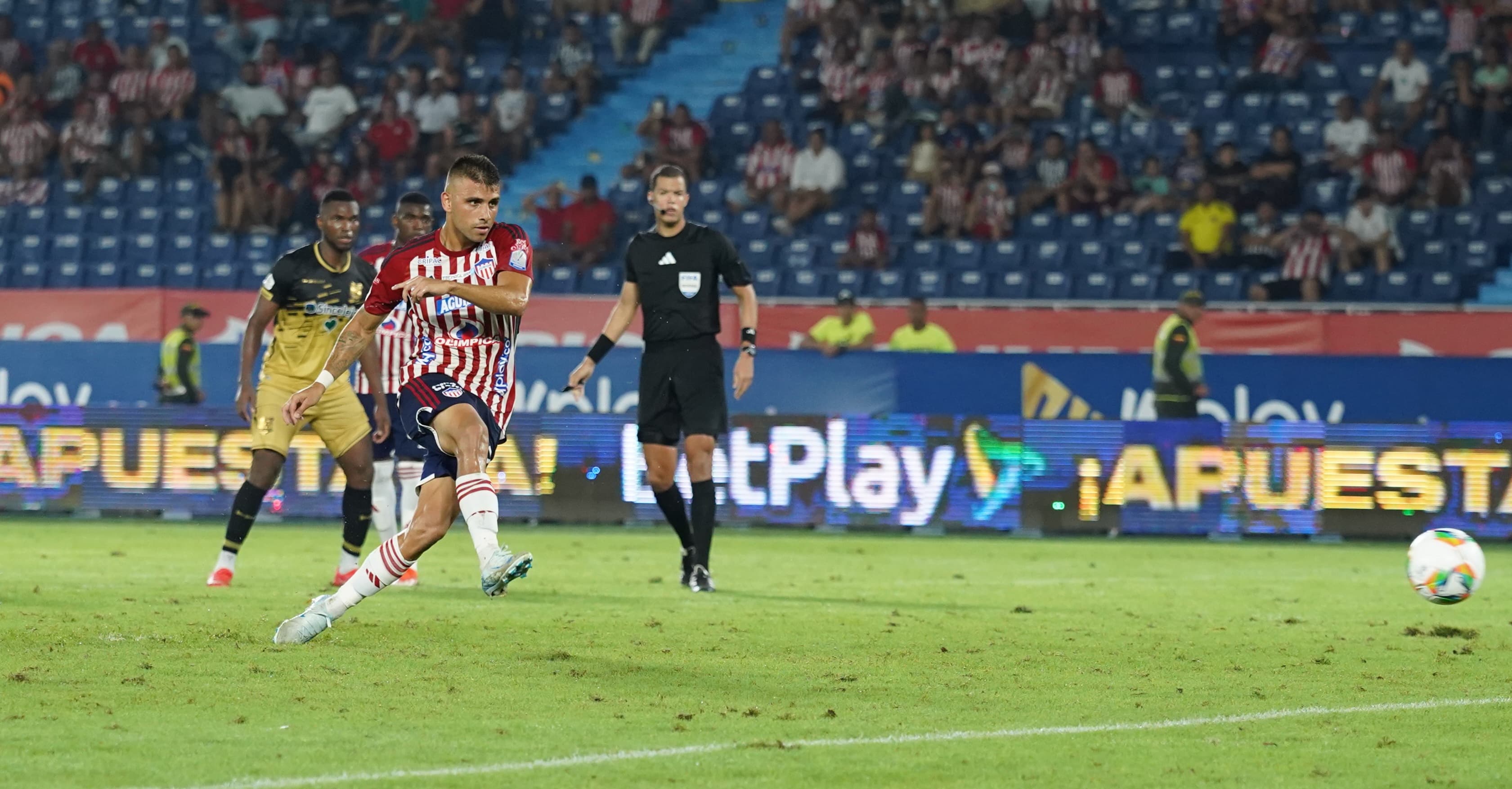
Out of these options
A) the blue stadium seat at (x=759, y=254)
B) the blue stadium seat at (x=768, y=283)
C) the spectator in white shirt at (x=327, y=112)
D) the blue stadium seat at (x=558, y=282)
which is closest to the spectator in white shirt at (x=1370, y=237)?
the blue stadium seat at (x=768, y=283)

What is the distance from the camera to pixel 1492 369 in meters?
17.9

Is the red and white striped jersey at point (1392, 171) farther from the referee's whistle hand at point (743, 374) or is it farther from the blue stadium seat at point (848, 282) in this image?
the referee's whistle hand at point (743, 374)

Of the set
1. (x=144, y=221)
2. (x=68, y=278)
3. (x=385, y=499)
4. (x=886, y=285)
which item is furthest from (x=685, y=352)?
(x=144, y=221)

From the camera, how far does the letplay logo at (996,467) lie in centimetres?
1658

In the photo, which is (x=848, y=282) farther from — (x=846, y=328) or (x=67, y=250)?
(x=67, y=250)

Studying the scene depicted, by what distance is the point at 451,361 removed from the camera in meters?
7.95

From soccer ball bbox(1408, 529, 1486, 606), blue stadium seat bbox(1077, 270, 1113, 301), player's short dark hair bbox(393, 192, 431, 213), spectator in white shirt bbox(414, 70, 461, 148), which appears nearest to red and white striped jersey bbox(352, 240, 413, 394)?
player's short dark hair bbox(393, 192, 431, 213)

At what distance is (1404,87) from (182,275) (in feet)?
48.4

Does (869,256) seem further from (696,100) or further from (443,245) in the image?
(443,245)

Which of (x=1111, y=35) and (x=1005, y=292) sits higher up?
(x=1111, y=35)

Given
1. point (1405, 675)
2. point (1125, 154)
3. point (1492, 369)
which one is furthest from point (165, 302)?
point (1405, 675)

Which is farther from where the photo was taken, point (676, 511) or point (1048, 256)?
point (1048, 256)

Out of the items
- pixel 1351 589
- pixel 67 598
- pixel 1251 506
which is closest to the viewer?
A: pixel 67 598

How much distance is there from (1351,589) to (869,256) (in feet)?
37.1
